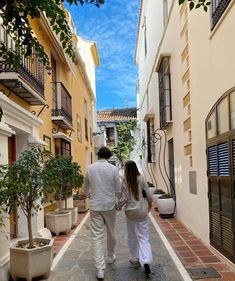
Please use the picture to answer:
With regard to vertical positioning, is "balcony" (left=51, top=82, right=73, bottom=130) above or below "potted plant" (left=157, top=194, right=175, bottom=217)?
above

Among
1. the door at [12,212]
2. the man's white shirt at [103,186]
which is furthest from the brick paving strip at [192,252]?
the door at [12,212]

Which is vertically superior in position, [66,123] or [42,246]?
[66,123]

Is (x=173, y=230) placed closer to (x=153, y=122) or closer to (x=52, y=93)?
(x=52, y=93)

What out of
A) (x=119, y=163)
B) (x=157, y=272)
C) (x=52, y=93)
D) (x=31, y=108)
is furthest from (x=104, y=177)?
(x=119, y=163)

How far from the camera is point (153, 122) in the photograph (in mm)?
17250

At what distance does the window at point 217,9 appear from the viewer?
226 inches

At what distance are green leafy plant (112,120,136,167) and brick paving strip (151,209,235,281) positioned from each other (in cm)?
2510

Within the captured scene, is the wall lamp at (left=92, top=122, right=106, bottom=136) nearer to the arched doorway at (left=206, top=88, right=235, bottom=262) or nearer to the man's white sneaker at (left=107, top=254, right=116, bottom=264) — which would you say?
the arched doorway at (left=206, top=88, right=235, bottom=262)

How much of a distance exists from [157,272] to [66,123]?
23.8 feet

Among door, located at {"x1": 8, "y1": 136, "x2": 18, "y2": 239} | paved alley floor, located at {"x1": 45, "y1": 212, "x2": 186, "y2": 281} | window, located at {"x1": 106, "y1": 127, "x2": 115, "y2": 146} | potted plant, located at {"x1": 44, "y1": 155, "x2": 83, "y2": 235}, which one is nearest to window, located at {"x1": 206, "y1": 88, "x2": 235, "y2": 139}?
paved alley floor, located at {"x1": 45, "y1": 212, "x2": 186, "y2": 281}

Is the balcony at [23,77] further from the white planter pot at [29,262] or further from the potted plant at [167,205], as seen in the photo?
the potted plant at [167,205]

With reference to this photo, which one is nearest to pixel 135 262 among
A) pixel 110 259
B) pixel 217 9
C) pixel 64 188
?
pixel 110 259

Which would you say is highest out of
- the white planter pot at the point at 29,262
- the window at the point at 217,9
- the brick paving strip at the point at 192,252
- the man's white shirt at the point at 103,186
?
the window at the point at 217,9

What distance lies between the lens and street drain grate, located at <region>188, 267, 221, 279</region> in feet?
Result: 17.5
